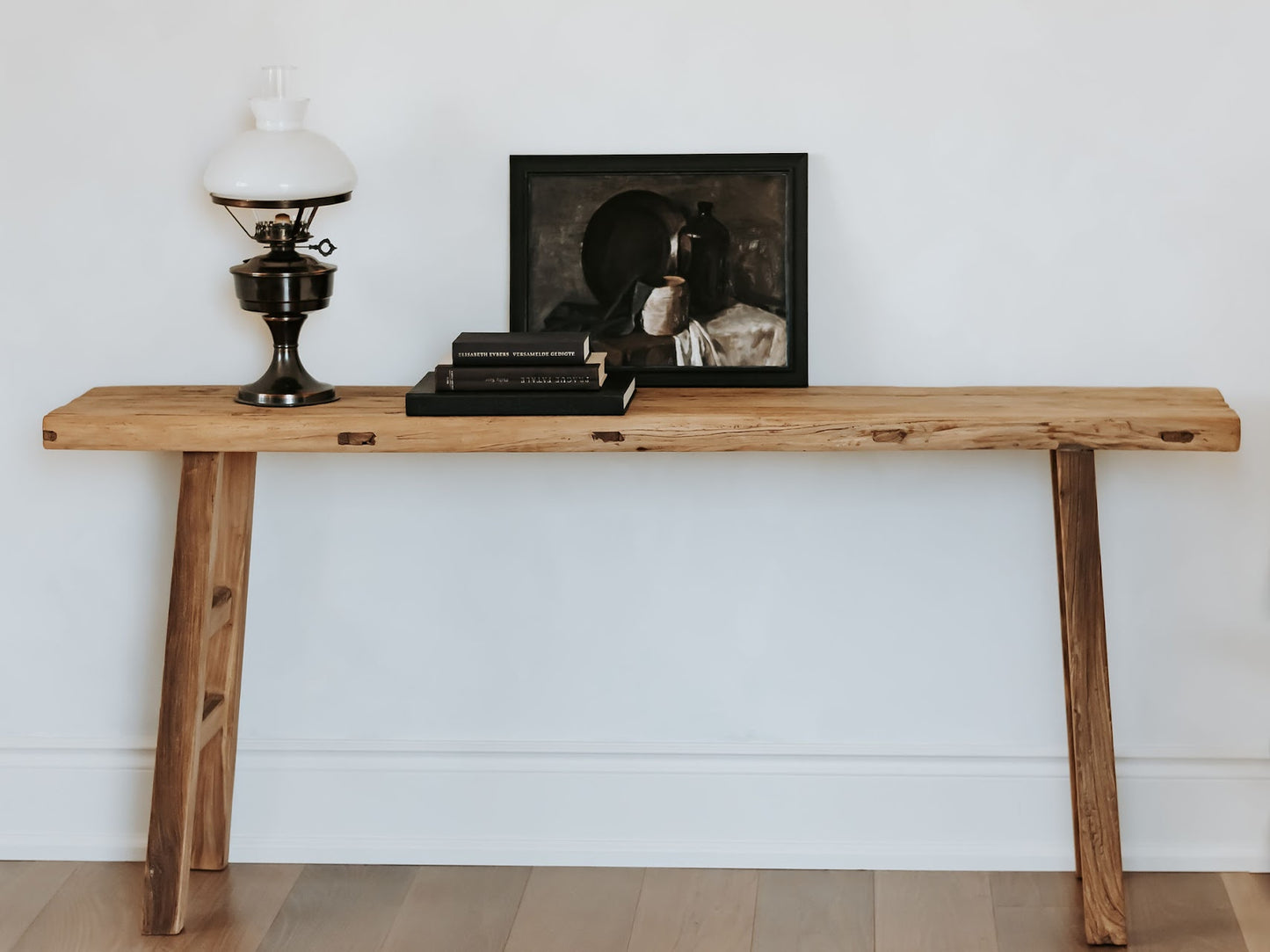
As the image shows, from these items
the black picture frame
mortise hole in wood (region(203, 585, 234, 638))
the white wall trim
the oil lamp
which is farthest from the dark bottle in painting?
mortise hole in wood (region(203, 585, 234, 638))

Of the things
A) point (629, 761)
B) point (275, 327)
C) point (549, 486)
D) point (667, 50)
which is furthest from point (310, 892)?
point (667, 50)

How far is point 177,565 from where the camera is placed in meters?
2.24

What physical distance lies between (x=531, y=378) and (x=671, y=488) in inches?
18.1

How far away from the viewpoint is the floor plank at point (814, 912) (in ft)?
7.41

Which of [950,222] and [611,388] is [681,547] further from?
[950,222]

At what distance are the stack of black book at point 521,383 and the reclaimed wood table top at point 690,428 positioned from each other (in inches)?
0.7

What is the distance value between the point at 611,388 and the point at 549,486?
39cm

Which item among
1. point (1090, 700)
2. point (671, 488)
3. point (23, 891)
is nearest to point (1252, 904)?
point (1090, 700)

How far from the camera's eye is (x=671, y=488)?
2502 mm

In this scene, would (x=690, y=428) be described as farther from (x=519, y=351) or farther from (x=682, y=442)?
(x=519, y=351)

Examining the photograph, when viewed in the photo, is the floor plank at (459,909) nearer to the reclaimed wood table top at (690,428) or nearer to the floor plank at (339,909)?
the floor plank at (339,909)

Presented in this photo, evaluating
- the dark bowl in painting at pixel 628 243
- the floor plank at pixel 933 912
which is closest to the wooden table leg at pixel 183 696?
the dark bowl in painting at pixel 628 243

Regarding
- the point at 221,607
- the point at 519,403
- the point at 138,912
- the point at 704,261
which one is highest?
the point at 704,261

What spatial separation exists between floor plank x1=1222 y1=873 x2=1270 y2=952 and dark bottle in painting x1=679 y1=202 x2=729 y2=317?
1.33 m
